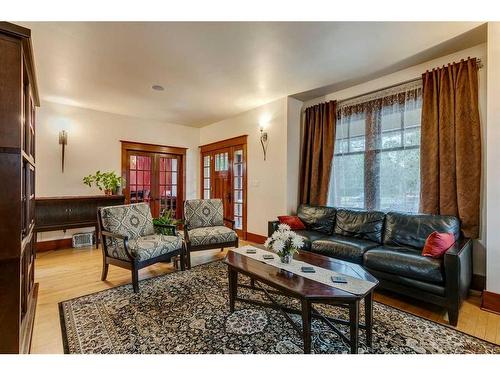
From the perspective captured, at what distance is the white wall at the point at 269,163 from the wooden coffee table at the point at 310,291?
2.11m

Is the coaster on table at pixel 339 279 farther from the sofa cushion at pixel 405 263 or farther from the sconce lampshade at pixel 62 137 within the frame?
the sconce lampshade at pixel 62 137

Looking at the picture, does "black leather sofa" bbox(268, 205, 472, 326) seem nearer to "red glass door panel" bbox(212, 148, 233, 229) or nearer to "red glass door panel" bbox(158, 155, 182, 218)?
"red glass door panel" bbox(212, 148, 233, 229)

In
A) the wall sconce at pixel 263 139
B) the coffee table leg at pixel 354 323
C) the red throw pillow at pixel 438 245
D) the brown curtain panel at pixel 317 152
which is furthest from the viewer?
the wall sconce at pixel 263 139

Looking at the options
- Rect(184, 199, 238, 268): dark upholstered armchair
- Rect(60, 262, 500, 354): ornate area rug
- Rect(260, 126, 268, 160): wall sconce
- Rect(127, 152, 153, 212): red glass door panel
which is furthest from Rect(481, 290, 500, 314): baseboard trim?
Rect(127, 152, 153, 212): red glass door panel

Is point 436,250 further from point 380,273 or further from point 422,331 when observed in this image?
point 422,331

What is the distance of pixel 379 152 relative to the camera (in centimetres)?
344

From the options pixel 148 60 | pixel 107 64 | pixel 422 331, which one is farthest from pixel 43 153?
pixel 422 331

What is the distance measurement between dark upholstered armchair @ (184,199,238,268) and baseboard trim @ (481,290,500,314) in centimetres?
277

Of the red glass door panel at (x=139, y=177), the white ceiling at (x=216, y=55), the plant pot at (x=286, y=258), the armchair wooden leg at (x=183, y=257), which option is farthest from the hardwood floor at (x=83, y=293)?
the white ceiling at (x=216, y=55)

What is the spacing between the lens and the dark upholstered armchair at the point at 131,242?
8.53ft

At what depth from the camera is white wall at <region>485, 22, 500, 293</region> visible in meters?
2.23

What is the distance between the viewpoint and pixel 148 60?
2.89 m

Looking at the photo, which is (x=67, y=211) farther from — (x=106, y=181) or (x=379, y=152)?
(x=379, y=152)
